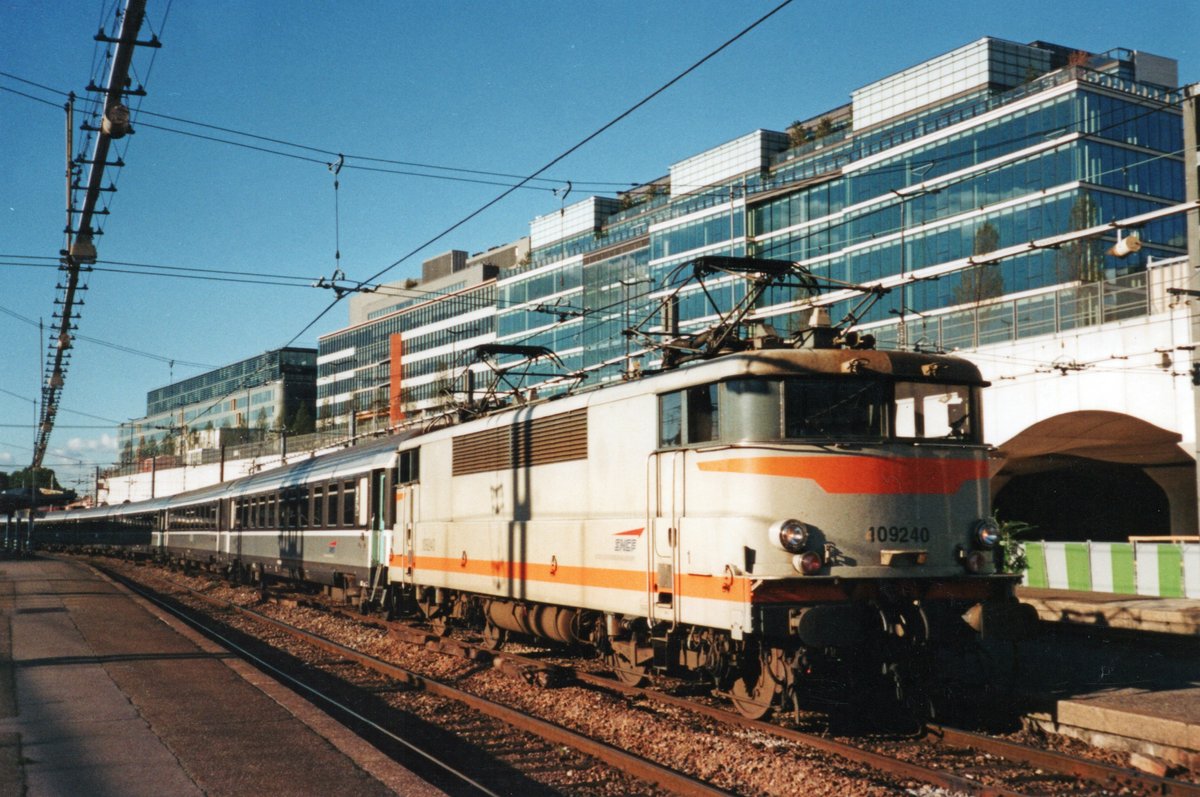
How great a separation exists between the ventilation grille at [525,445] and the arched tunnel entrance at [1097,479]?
22735 millimetres

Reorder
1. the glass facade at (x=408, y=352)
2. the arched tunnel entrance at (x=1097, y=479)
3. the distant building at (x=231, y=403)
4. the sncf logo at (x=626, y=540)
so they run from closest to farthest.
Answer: the sncf logo at (x=626, y=540)
the arched tunnel entrance at (x=1097, y=479)
the glass facade at (x=408, y=352)
the distant building at (x=231, y=403)

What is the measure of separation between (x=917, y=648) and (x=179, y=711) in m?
7.70

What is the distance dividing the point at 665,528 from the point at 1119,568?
65.7 feet

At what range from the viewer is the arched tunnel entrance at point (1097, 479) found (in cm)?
3559

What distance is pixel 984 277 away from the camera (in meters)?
50.8

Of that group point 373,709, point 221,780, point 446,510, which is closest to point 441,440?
point 446,510

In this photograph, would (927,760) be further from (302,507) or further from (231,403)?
(231,403)

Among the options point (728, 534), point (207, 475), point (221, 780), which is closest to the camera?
point (221, 780)

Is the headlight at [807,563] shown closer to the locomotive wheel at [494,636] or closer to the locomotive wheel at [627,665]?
the locomotive wheel at [627,665]

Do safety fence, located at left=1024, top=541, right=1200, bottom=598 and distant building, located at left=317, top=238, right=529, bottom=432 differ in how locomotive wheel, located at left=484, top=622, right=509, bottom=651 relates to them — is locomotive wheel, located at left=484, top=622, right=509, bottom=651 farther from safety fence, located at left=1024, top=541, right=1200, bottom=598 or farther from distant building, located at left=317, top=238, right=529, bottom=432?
distant building, located at left=317, top=238, right=529, bottom=432

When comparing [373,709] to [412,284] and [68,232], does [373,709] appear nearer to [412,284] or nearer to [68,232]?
[68,232]

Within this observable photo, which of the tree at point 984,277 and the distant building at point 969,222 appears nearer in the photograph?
the distant building at point 969,222

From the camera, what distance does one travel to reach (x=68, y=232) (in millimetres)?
19562

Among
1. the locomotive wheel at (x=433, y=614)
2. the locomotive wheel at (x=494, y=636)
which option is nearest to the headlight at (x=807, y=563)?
the locomotive wheel at (x=494, y=636)
